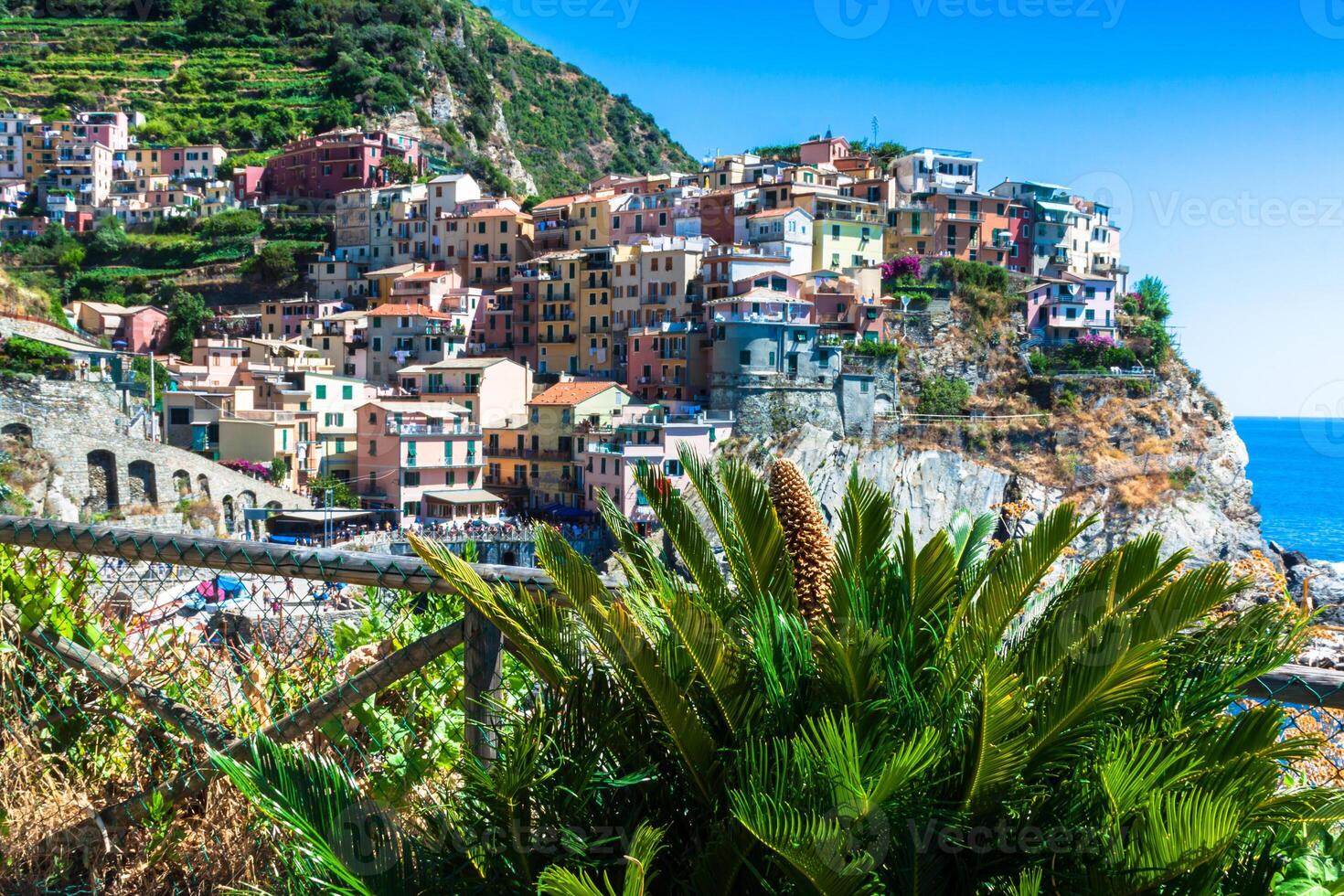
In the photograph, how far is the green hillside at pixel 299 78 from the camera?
7481cm

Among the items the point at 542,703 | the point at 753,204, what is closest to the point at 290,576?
the point at 542,703

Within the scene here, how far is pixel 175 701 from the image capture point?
3.41 metres

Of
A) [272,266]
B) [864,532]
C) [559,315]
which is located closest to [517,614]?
[864,532]

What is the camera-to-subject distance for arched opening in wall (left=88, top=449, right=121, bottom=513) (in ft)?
101

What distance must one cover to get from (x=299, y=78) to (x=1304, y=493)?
7736 centimetres

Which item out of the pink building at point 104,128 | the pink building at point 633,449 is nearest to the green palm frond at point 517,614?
the pink building at point 633,449

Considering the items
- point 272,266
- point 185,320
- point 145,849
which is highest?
point 272,266

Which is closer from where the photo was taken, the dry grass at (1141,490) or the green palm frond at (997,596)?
the green palm frond at (997,596)

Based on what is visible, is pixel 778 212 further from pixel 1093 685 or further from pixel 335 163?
pixel 1093 685

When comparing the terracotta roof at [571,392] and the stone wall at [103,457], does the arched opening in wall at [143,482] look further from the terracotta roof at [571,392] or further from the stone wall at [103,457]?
the terracotta roof at [571,392]

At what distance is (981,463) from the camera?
4200 cm

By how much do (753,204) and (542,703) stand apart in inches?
1925

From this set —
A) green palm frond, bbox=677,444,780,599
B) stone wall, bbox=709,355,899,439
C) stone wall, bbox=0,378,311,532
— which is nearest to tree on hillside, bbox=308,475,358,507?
stone wall, bbox=0,378,311,532

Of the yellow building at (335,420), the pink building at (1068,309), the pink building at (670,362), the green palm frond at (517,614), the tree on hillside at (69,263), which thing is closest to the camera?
the green palm frond at (517,614)
